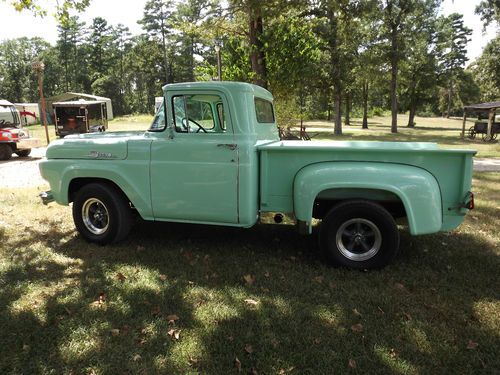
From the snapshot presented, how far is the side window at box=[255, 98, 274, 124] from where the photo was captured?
4.99 m

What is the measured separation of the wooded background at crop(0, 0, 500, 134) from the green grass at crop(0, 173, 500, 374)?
673 centimetres

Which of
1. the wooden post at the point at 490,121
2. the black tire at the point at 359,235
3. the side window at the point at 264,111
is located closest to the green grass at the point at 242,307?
the black tire at the point at 359,235

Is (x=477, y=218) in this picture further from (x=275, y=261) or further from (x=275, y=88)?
(x=275, y=88)

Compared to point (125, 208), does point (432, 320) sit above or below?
below

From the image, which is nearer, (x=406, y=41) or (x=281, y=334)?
(x=281, y=334)

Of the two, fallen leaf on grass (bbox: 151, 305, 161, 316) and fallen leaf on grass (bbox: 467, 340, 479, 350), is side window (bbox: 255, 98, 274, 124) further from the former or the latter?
fallen leaf on grass (bbox: 467, 340, 479, 350)

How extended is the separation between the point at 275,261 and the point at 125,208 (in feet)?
6.77

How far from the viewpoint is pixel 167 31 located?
5784 cm

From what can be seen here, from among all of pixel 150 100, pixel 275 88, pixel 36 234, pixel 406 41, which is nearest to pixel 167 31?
pixel 150 100

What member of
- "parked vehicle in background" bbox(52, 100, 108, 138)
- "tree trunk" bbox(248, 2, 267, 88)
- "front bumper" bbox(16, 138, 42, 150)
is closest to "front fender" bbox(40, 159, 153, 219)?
"tree trunk" bbox(248, 2, 267, 88)

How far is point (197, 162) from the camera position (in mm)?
4477

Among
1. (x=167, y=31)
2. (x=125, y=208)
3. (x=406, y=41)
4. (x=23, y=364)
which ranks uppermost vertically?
(x=167, y=31)

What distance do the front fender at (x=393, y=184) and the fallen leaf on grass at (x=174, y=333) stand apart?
5.92ft

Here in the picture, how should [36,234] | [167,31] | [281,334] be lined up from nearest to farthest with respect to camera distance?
[281,334]
[36,234]
[167,31]
